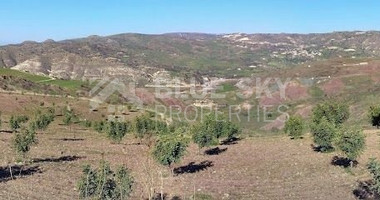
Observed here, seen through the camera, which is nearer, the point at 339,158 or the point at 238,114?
the point at 339,158

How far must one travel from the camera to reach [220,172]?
160 ft

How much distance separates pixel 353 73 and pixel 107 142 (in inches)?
5588

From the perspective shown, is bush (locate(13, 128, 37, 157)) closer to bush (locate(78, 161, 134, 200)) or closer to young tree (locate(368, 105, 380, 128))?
bush (locate(78, 161, 134, 200))

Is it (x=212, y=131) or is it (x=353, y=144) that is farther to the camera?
(x=212, y=131)

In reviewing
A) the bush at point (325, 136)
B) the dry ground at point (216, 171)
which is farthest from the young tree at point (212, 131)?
the bush at point (325, 136)

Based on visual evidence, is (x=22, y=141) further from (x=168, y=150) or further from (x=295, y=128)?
(x=295, y=128)

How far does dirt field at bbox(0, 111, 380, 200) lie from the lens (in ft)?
125

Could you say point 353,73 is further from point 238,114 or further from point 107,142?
point 107,142

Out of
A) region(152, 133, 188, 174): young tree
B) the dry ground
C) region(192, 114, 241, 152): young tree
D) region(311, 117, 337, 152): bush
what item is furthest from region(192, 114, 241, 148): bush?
region(152, 133, 188, 174): young tree

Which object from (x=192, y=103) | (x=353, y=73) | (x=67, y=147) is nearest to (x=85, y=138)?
(x=67, y=147)

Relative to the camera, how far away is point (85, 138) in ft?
268

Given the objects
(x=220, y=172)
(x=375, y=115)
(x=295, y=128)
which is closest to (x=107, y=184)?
(x=220, y=172)

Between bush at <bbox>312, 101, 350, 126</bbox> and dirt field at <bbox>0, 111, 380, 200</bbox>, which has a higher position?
bush at <bbox>312, 101, 350, 126</bbox>

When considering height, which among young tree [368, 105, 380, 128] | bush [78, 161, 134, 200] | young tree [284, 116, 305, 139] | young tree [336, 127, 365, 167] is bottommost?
young tree [284, 116, 305, 139]
